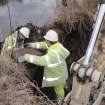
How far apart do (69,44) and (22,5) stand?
2.92m

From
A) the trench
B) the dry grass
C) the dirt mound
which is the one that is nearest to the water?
the trench

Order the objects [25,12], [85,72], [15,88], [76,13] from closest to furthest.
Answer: [85,72]
[15,88]
[76,13]
[25,12]

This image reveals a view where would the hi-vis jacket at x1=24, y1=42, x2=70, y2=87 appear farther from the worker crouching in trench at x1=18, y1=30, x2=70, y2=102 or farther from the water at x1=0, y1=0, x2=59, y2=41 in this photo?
the water at x1=0, y1=0, x2=59, y2=41

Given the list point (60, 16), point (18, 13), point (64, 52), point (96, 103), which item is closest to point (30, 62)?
point (64, 52)

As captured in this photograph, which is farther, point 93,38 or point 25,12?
point 25,12

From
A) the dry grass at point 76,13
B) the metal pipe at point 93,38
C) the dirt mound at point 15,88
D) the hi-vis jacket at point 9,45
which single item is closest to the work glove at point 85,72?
the metal pipe at point 93,38

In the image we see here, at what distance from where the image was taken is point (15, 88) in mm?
7070

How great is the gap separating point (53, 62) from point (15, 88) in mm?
1697

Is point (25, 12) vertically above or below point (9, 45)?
below

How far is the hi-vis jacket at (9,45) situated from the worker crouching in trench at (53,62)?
1.26 ft

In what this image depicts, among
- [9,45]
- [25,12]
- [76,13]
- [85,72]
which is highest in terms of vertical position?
[85,72]

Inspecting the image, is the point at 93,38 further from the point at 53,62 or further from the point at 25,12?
the point at 25,12

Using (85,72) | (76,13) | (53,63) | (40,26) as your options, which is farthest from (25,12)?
(85,72)

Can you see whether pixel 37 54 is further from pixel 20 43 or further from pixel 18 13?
pixel 18 13
